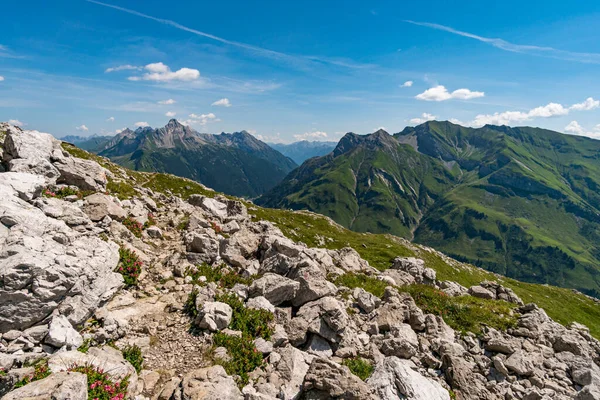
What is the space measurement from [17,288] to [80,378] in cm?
561

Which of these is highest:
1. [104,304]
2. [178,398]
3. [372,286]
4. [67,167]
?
Answer: [67,167]

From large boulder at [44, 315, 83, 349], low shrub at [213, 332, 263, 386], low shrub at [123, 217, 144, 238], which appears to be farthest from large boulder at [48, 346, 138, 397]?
low shrub at [123, 217, 144, 238]

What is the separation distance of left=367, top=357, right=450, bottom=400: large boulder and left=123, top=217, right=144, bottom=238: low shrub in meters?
18.3

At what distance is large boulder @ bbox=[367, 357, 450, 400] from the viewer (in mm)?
11711

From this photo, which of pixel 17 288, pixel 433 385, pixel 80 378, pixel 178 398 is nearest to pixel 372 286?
pixel 433 385

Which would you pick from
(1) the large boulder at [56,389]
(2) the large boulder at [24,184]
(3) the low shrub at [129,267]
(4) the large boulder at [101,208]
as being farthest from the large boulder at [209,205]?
(1) the large boulder at [56,389]

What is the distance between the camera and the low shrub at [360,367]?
13.5m

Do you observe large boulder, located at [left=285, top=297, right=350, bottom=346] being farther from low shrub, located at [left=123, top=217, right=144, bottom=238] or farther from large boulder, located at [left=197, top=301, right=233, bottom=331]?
low shrub, located at [left=123, top=217, right=144, bottom=238]

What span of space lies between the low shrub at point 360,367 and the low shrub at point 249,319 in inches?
159

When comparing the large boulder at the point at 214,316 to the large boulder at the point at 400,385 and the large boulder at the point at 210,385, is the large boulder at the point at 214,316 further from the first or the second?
the large boulder at the point at 400,385

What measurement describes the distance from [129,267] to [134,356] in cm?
620

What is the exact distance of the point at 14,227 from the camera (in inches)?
534

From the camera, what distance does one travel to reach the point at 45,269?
1230 centimetres

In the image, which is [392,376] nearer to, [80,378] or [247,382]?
[247,382]
